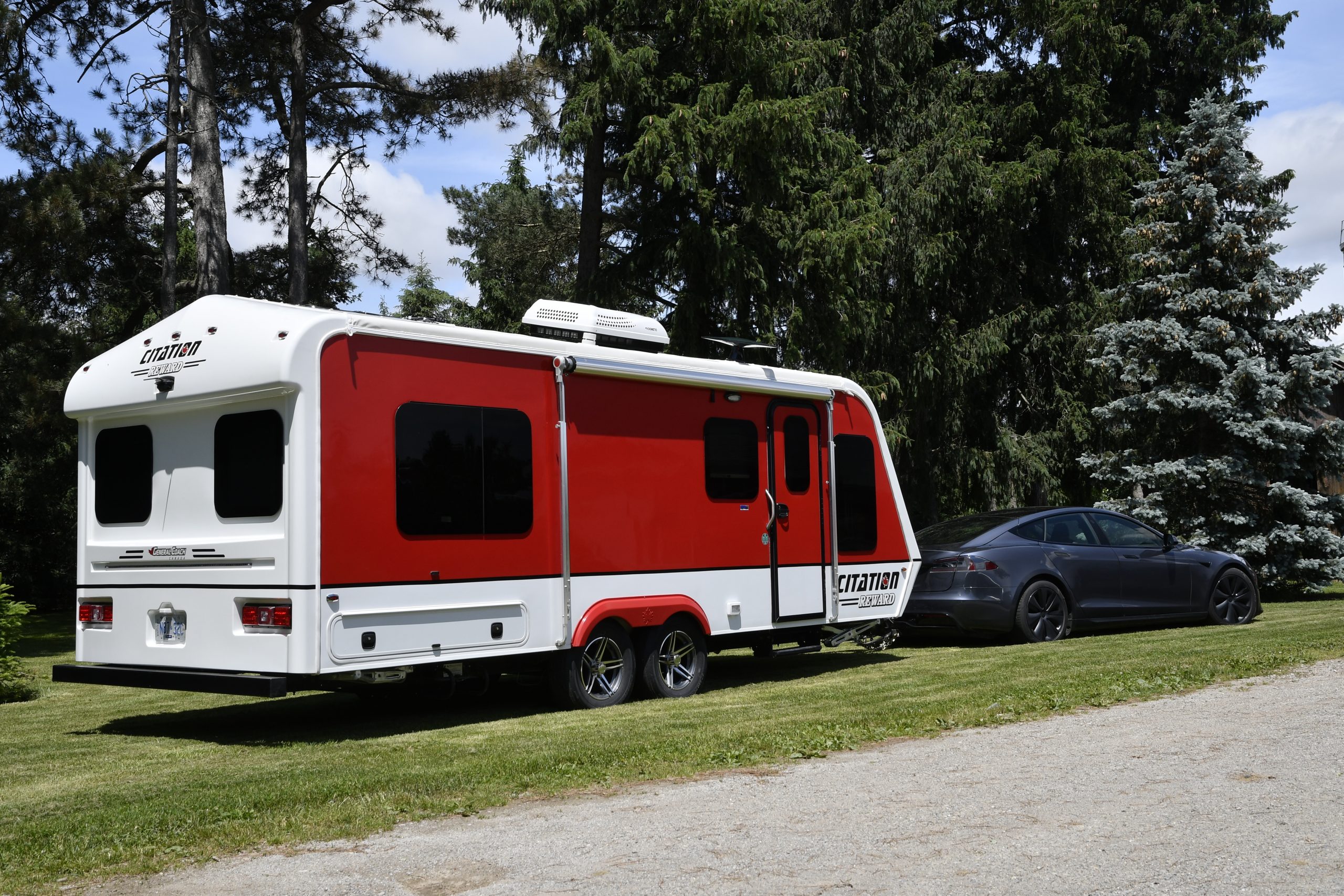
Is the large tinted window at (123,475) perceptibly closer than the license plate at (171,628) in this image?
No

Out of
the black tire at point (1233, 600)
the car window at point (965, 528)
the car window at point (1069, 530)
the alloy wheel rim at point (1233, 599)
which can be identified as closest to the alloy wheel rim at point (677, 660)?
the car window at point (965, 528)

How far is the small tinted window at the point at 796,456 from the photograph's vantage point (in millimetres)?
10984

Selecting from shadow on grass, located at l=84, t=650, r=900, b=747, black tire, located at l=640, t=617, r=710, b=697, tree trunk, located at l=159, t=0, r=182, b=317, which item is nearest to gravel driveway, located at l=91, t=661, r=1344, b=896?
black tire, located at l=640, t=617, r=710, b=697

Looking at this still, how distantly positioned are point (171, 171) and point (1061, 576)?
14026 millimetres

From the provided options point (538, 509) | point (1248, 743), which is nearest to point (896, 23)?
point (538, 509)

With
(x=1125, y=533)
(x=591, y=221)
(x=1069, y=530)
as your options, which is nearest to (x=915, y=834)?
(x=1069, y=530)

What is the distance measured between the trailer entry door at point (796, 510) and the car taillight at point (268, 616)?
13.8 feet

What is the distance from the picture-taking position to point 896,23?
24859 mm

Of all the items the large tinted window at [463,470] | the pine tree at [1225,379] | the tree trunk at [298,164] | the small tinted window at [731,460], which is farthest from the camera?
the tree trunk at [298,164]

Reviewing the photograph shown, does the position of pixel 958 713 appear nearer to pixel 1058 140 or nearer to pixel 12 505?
pixel 1058 140

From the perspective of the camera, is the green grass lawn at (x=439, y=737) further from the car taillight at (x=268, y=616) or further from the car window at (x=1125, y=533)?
the car window at (x=1125, y=533)

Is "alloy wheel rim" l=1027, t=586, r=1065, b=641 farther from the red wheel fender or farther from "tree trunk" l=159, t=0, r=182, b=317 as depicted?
"tree trunk" l=159, t=0, r=182, b=317

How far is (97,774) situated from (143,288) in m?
16.2

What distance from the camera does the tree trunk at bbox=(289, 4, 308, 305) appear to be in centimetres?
2067
